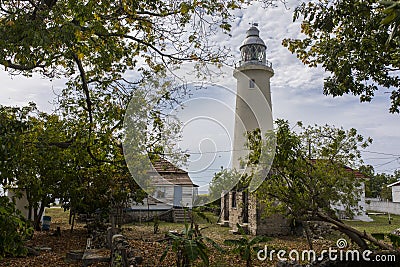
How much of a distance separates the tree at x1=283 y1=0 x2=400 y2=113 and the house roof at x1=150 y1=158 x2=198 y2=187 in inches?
112

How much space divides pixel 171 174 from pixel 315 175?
3.92 metres

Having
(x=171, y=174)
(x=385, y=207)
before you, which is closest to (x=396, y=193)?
(x=385, y=207)

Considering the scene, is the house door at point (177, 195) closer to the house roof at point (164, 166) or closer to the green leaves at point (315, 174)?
the house roof at point (164, 166)

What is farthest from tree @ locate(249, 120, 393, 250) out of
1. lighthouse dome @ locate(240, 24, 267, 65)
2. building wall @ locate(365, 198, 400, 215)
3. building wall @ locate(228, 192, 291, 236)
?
building wall @ locate(365, 198, 400, 215)

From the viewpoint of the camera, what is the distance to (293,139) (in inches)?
276

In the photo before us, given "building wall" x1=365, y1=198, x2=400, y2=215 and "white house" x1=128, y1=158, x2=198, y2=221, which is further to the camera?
"building wall" x1=365, y1=198, x2=400, y2=215

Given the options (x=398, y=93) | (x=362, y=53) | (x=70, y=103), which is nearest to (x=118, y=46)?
(x=70, y=103)

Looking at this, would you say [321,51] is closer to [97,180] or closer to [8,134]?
[8,134]

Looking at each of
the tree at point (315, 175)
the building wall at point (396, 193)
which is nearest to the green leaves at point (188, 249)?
the tree at point (315, 175)

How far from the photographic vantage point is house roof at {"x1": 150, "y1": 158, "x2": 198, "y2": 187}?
471 cm

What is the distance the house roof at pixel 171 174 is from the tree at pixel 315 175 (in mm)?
2713

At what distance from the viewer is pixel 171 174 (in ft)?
17.1

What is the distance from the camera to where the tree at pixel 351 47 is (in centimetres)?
522

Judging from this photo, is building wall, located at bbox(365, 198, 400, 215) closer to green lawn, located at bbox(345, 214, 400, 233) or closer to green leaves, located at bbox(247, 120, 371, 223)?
green lawn, located at bbox(345, 214, 400, 233)
